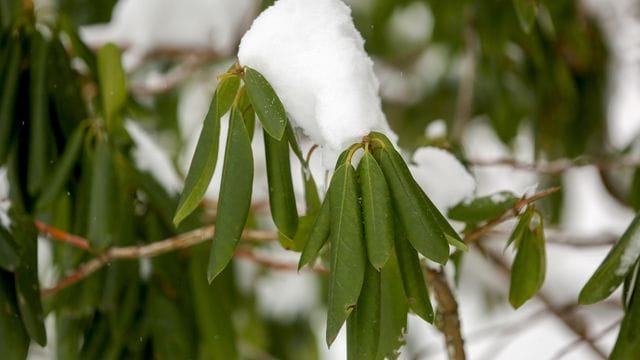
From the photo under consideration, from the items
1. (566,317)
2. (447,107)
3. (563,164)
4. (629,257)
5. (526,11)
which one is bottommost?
(447,107)

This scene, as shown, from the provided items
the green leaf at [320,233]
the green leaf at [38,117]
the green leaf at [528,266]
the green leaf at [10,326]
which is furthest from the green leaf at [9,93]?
the green leaf at [528,266]

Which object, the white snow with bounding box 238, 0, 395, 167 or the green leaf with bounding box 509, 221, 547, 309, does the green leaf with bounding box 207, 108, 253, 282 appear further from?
the green leaf with bounding box 509, 221, 547, 309

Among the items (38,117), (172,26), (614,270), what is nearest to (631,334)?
(614,270)

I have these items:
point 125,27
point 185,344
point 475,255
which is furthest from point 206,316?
point 475,255

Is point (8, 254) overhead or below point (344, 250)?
below

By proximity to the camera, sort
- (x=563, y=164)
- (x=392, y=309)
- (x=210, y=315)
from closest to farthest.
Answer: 1. (x=392, y=309)
2. (x=210, y=315)
3. (x=563, y=164)

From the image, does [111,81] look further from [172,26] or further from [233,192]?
[172,26]

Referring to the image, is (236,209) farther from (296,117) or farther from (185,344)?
(185,344)
